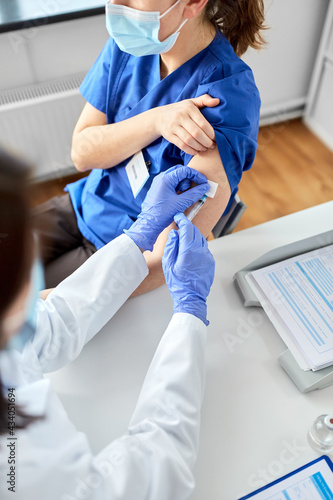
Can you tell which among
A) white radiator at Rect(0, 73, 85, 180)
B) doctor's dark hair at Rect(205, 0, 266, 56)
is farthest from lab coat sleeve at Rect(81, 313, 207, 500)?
white radiator at Rect(0, 73, 85, 180)

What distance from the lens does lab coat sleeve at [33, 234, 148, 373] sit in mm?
929

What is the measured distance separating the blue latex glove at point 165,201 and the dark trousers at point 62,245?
14.5 inches

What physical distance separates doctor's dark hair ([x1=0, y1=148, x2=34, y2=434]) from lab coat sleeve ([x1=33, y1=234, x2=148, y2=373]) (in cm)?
36

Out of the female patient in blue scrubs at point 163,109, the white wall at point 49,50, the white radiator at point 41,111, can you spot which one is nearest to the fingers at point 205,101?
the female patient in blue scrubs at point 163,109

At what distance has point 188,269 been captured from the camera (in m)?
0.98

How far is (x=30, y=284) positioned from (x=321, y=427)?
675 mm

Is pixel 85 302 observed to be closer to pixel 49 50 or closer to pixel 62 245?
pixel 62 245

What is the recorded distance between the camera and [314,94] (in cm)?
266

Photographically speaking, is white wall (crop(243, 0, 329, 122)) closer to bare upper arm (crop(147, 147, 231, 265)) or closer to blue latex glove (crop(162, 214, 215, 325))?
bare upper arm (crop(147, 147, 231, 265))

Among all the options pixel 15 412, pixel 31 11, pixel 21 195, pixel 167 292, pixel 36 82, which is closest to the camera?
pixel 21 195

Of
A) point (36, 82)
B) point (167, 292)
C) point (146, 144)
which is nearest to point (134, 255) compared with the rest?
point (167, 292)

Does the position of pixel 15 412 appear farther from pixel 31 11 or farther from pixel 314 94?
pixel 314 94

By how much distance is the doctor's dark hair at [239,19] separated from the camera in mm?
1132

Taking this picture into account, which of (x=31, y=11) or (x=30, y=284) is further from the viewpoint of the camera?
(x=31, y=11)
